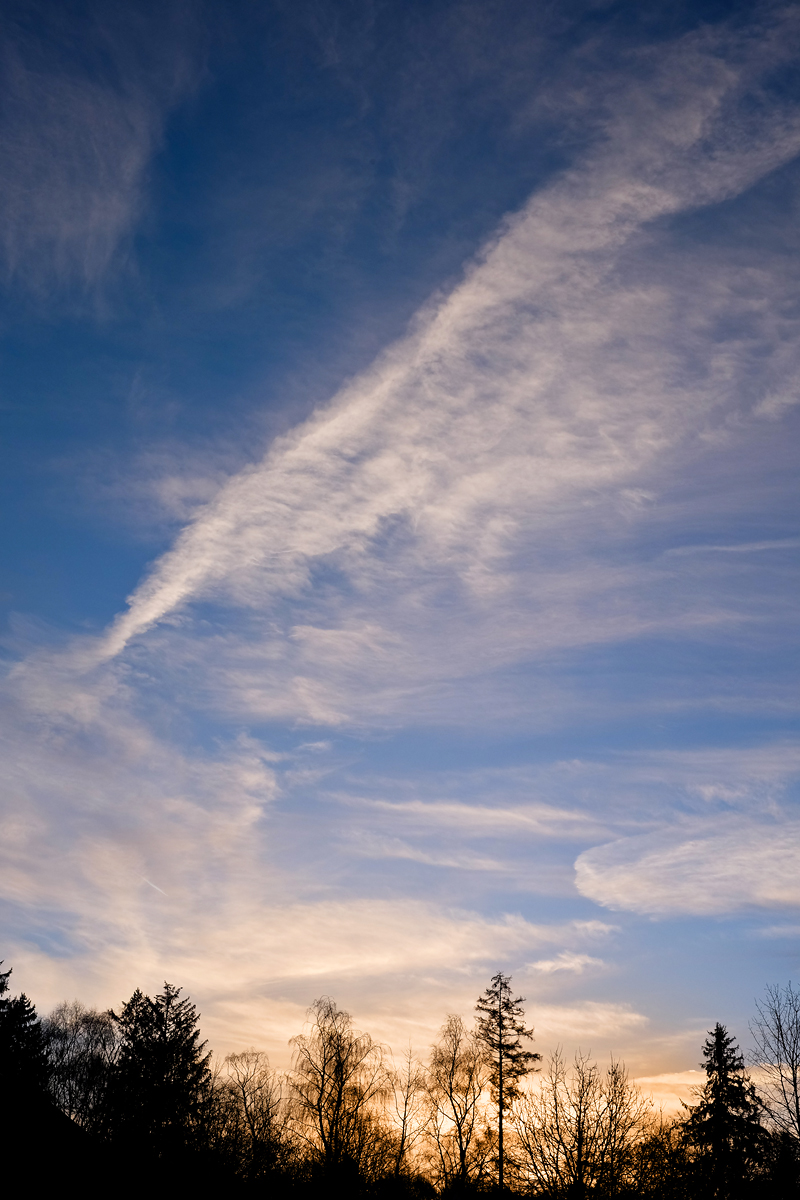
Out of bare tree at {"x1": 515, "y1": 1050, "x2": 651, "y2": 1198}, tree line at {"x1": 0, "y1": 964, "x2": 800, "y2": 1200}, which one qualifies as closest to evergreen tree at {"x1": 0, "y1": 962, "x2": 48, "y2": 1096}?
tree line at {"x1": 0, "y1": 964, "x2": 800, "y2": 1200}

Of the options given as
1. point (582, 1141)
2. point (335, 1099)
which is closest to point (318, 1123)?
point (335, 1099)

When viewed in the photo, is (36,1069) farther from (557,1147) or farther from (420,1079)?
(557,1147)

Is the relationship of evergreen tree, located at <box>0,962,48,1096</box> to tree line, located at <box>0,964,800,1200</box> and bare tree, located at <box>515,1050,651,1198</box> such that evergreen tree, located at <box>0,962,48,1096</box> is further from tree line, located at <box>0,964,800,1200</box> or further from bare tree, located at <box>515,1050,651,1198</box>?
bare tree, located at <box>515,1050,651,1198</box>

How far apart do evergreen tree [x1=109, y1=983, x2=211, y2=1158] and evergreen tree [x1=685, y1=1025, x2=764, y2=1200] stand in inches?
1155

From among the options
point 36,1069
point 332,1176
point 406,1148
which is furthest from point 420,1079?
point 36,1069

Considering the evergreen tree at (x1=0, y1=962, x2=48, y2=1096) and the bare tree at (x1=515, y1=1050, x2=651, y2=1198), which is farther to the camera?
the evergreen tree at (x1=0, y1=962, x2=48, y2=1096)

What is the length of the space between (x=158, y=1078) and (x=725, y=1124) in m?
34.3

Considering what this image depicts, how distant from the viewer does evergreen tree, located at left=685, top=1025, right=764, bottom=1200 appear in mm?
37781

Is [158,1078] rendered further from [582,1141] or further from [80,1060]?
[582,1141]

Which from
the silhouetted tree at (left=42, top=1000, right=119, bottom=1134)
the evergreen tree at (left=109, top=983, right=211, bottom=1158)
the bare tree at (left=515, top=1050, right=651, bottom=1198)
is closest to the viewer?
the bare tree at (left=515, top=1050, right=651, bottom=1198)

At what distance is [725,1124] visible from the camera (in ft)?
129

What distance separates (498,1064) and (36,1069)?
27912mm

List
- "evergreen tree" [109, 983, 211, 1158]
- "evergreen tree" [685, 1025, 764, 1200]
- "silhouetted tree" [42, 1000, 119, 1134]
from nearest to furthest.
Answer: "evergreen tree" [685, 1025, 764, 1200], "evergreen tree" [109, 983, 211, 1158], "silhouetted tree" [42, 1000, 119, 1134]

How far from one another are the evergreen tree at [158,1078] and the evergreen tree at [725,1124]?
2934cm
